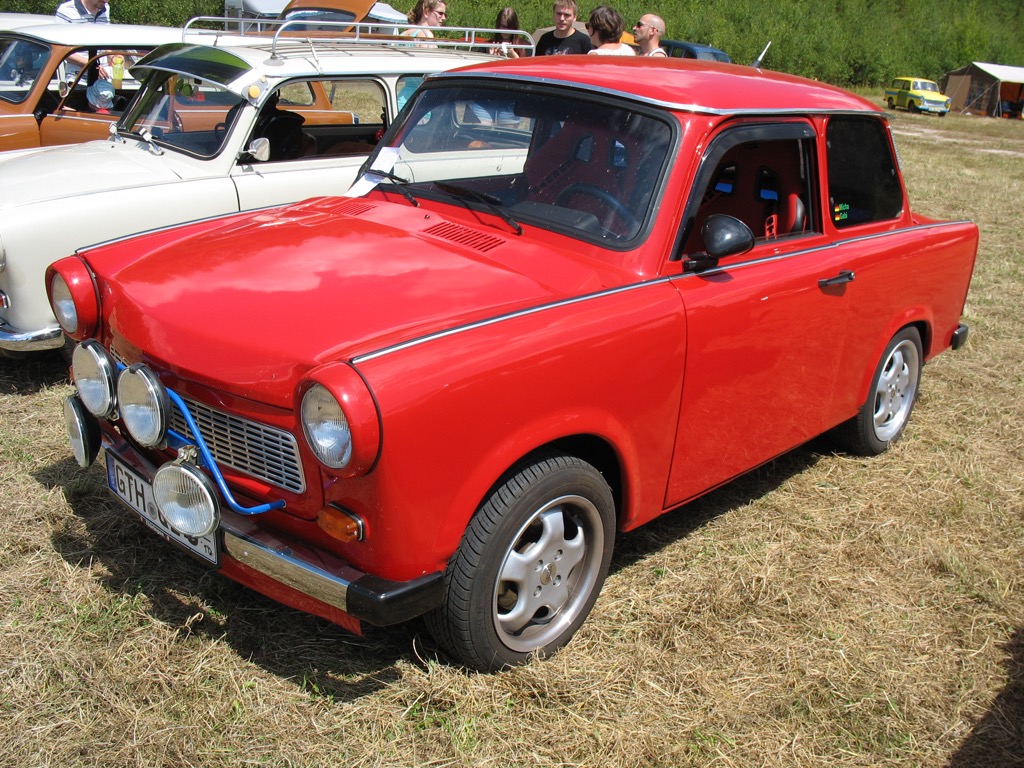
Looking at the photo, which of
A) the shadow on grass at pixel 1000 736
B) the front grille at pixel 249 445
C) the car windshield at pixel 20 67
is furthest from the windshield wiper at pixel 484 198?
the car windshield at pixel 20 67

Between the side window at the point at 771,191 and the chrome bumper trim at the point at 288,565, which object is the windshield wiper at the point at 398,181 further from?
the chrome bumper trim at the point at 288,565

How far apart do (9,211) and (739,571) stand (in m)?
3.83

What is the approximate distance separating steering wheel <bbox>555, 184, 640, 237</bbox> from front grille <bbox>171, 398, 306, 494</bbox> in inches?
52.7

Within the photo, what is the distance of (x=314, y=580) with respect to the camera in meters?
2.38

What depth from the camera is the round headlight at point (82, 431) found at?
2973 mm

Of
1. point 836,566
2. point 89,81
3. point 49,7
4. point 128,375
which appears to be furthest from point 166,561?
point 49,7

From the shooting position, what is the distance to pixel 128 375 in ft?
8.64

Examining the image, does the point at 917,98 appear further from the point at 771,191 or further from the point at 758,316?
the point at 758,316

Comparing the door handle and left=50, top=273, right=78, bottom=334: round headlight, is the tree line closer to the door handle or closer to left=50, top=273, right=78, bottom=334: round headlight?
left=50, top=273, right=78, bottom=334: round headlight

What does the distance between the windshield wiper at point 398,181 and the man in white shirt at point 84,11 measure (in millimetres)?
6517

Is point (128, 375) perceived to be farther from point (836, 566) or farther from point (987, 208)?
point (987, 208)

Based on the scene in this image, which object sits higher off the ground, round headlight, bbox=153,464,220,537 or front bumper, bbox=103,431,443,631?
round headlight, bbox=153,464,220,537

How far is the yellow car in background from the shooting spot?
3519 cm

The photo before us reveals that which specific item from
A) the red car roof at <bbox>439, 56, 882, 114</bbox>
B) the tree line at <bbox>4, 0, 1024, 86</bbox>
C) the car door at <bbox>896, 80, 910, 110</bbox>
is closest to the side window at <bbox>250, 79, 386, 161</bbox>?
the red car roof at <bbox>439, 56, 882, 114</bbox>
